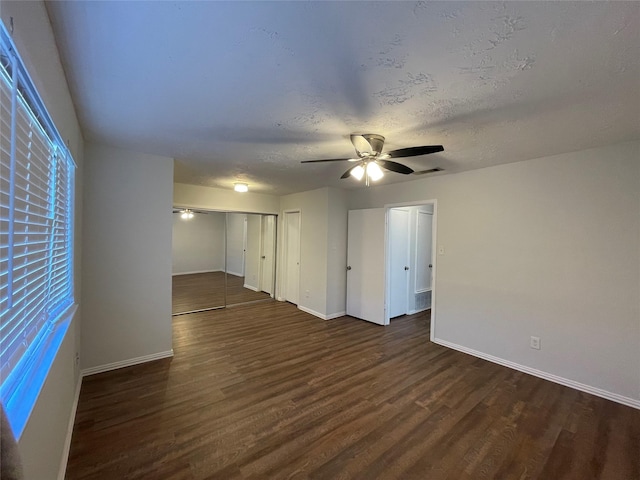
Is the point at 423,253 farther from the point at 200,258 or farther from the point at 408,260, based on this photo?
the point at 200,258

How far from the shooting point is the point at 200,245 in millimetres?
5719

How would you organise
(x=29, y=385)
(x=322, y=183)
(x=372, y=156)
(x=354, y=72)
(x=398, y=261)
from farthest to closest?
1. (x=398, y=261)
2. (x=322, y=183)
3. (x=372, y=156)
4. (x=354, y=72)
5. (x=29, y=385)

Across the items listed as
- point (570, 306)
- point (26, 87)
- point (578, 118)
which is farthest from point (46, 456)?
point (570, 306)

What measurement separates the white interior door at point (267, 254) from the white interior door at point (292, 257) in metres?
0.39

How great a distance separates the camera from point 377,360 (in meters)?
3.23

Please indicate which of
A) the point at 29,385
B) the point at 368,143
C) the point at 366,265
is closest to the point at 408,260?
the point at 366,265

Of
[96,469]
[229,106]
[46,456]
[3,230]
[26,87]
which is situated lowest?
[96,469]

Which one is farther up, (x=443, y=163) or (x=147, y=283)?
(x=443, y=163)

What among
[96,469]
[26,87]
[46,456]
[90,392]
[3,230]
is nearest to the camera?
[3,230]

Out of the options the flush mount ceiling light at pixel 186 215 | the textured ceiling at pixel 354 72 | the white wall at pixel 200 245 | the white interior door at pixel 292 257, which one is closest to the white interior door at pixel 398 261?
the white interior door at pixel 292 257

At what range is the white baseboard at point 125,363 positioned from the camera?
9.09ft

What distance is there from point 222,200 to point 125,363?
2.96 meters

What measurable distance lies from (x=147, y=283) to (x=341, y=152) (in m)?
2.60

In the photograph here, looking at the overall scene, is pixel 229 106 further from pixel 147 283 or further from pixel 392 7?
pixel 147 283
